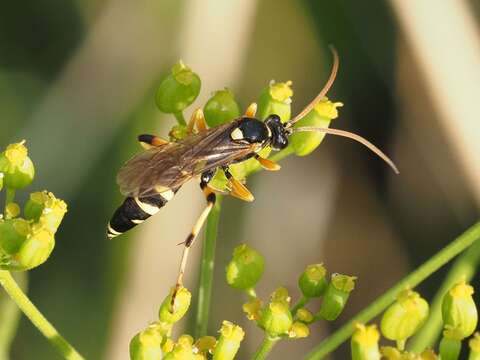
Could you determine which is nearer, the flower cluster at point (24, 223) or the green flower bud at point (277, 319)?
Result: the flower cluster at point (24, 223)

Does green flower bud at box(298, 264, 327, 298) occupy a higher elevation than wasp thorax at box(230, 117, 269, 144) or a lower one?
lower

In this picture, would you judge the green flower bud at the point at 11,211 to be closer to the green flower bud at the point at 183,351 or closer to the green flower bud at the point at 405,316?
the green flower bud at the point at 183,351

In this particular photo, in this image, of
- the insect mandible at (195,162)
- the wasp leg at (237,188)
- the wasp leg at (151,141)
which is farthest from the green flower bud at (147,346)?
the wasp leg at (151,141)

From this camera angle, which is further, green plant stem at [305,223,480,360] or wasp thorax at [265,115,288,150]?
wasp thorax at [265,115,288,150]

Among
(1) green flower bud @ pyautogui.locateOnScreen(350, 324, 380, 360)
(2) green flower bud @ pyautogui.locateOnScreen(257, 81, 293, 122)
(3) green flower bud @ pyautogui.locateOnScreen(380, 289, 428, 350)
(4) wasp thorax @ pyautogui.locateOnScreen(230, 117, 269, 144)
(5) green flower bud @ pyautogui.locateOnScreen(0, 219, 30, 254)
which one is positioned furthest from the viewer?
(2) green flower bud @ pyautogui.locateOnScreen(257, 81, 293, 122)

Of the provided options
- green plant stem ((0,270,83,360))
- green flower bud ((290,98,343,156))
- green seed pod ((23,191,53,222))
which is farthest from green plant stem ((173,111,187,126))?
green plant stem ((0,270,83,360))

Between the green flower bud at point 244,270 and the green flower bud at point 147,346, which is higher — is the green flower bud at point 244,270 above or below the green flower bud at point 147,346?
below

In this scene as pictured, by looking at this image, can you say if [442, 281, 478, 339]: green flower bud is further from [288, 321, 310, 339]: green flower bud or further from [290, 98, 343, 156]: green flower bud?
[290, 98, 343, 156]: green flower bud
